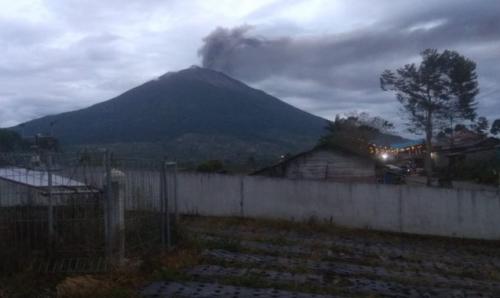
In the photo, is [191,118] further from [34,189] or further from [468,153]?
[34,189]

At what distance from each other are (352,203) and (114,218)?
37.7 ft

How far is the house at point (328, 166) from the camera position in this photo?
88.6ft

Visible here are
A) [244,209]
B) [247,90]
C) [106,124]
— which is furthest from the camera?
[247,90]

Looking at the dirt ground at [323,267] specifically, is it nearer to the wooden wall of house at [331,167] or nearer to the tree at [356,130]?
the wooden wall of house at [331,167]

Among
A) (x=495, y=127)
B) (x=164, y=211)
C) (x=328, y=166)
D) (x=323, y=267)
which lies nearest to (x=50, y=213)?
(x=164, y=211)

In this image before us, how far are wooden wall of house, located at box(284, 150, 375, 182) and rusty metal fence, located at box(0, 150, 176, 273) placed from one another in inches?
712

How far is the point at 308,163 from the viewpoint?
2717 cm

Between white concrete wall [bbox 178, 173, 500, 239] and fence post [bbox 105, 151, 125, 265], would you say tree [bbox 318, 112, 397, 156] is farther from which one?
fence post [bbox 105, 151, 125, 265]

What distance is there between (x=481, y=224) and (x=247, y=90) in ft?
294

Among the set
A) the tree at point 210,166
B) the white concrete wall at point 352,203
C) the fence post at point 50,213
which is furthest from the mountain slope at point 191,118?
the fence post at point 50,213

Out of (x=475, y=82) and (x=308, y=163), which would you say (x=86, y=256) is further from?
(x=475, y=82)

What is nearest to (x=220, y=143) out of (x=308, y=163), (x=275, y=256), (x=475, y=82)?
(x=475, y=82)

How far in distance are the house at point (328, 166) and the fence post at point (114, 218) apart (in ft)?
59.7

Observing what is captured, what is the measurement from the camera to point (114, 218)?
8609 millimetres
